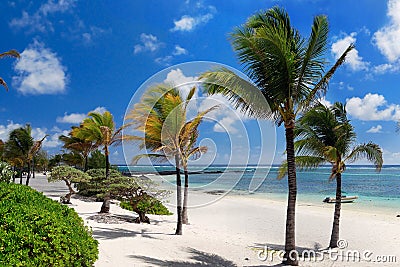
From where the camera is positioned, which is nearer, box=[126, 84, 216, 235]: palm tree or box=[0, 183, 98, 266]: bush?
box=[0, 183, 98, 266]: bush

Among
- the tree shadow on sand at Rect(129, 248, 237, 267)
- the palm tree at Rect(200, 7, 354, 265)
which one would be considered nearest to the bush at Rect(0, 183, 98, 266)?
the tree shadow on sand at Rect(129, 248, 237, 267)

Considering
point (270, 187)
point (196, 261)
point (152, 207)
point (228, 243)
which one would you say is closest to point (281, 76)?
point (196, 261)

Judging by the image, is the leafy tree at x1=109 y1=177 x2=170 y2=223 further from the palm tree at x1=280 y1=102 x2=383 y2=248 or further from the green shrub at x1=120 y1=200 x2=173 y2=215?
the palm tree at x1=280 y1=102 x2=383 y2=248

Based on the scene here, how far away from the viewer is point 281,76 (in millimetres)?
8750

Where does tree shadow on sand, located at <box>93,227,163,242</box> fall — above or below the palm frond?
below

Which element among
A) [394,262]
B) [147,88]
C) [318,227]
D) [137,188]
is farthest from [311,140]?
[318,227]

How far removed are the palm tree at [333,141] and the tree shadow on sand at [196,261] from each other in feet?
15.9

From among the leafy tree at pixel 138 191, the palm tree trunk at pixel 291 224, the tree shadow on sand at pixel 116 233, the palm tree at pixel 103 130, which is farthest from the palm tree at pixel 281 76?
the palm tree at pixel 103 130

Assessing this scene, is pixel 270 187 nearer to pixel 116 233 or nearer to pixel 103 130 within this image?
pixel 103 130

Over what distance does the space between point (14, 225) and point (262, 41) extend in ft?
22.4

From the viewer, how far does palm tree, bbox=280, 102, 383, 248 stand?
11773mm

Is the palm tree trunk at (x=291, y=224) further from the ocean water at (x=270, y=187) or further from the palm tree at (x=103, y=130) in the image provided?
the palm tree at (x=103, y=130)
